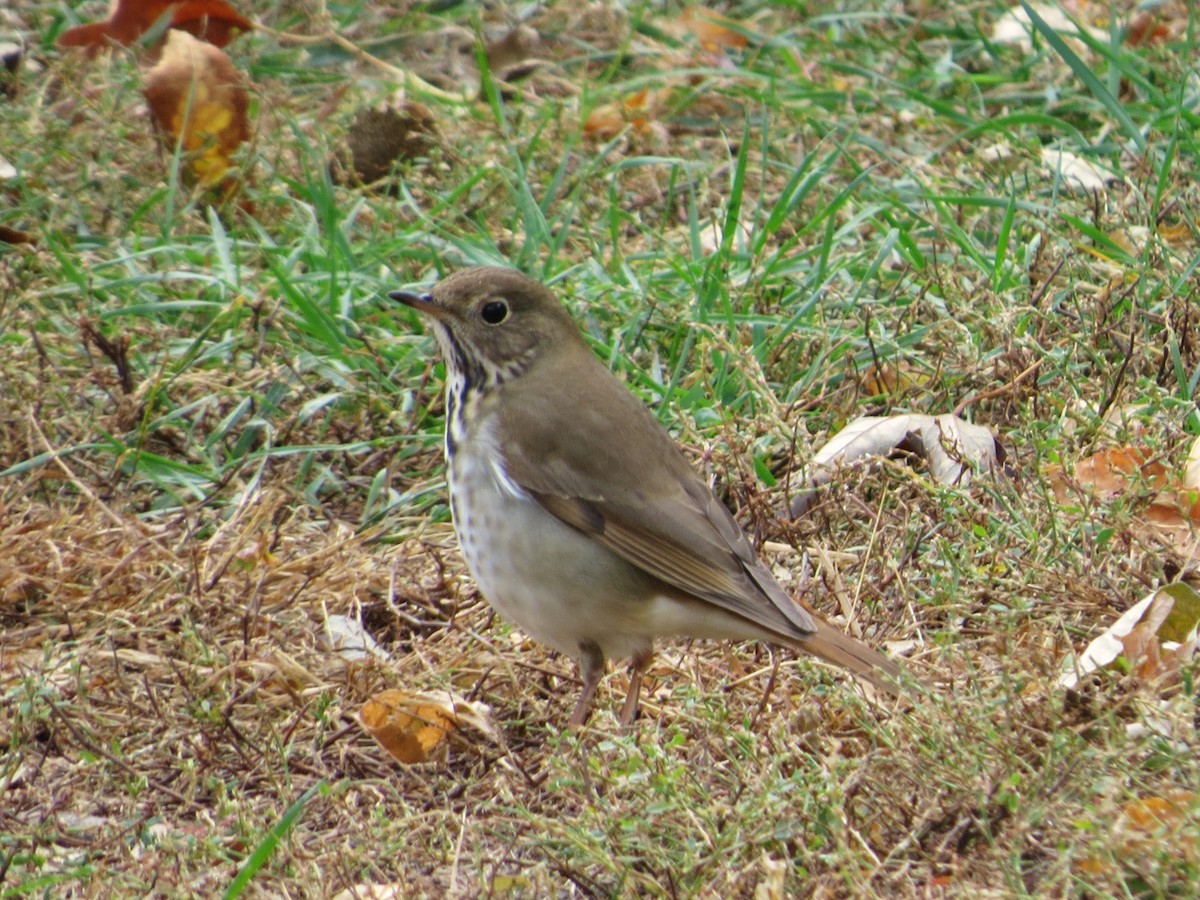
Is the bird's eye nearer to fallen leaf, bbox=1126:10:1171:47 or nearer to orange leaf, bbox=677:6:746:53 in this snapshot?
orange leaf, bbox=677:6:746:53

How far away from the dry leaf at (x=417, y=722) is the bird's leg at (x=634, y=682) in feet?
0.93

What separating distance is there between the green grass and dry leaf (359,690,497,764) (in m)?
0.04

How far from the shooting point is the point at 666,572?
3.96 meters

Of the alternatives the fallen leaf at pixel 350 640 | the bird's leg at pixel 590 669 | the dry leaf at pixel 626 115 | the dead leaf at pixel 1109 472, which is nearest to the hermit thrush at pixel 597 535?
the bird's leg at pixel 590 669

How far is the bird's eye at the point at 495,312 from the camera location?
4402mm

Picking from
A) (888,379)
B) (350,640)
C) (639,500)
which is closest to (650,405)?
(888,379)

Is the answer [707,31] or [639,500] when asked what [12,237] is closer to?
[639,500]

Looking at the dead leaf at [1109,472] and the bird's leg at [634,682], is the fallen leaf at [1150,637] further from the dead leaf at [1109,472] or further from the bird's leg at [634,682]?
the bird's leg at [634,682]

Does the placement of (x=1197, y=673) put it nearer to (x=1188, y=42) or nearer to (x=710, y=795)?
(x=710, y=795)

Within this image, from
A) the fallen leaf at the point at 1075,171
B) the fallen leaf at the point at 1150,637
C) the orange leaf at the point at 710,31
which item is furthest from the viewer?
the orange leaf at the point at 710,31

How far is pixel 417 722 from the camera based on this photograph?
3.87 meters

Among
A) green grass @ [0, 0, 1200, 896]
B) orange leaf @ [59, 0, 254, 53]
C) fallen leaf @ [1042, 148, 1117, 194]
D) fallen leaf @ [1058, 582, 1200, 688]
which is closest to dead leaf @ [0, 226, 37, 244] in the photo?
green grass @ [0, 0, 1200, 896]

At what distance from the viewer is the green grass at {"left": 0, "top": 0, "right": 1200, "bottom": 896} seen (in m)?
3.08

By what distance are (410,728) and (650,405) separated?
1.53 meters
